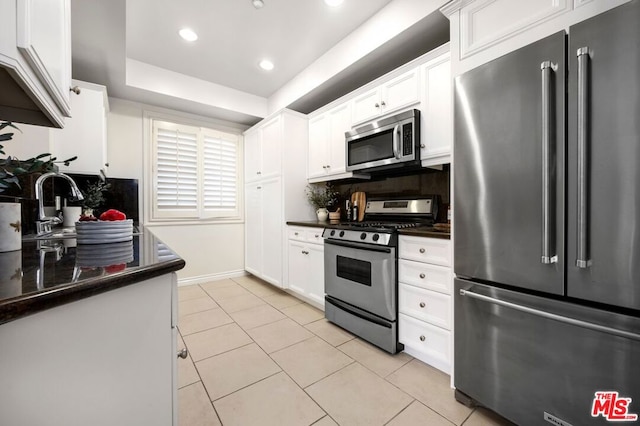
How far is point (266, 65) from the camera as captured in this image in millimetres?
2906

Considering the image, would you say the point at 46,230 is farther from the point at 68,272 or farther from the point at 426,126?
the point at 426,126

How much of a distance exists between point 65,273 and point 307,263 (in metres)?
2.25

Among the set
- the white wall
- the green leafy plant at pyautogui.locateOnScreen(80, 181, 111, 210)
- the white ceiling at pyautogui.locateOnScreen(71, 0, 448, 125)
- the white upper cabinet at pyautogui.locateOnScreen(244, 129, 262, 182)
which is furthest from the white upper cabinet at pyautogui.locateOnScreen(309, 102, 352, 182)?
the green leafy plant at pyautogui.locateOnScreen(80, 181, 111, 210)

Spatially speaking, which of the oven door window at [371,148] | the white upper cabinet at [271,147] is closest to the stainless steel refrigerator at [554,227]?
the oven door window at [371,148]

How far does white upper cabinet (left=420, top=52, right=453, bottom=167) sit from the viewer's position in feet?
6.10

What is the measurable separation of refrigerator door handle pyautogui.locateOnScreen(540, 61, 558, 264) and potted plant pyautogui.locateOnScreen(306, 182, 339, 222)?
2.25 m

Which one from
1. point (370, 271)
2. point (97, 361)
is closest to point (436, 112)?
point (370, 271)

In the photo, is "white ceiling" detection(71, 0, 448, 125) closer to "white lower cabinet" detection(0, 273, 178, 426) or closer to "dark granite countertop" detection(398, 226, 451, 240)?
"dark granite countertop" detection(398, 226, 451, 240)

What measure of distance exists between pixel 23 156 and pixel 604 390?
3.63 metres

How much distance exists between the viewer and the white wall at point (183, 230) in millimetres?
3193

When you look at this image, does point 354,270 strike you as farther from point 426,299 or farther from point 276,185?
point 276,185

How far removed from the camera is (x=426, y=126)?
2.01 m

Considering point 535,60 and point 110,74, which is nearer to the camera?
point 535,60

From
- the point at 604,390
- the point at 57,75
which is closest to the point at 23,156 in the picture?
the point at 57,75
